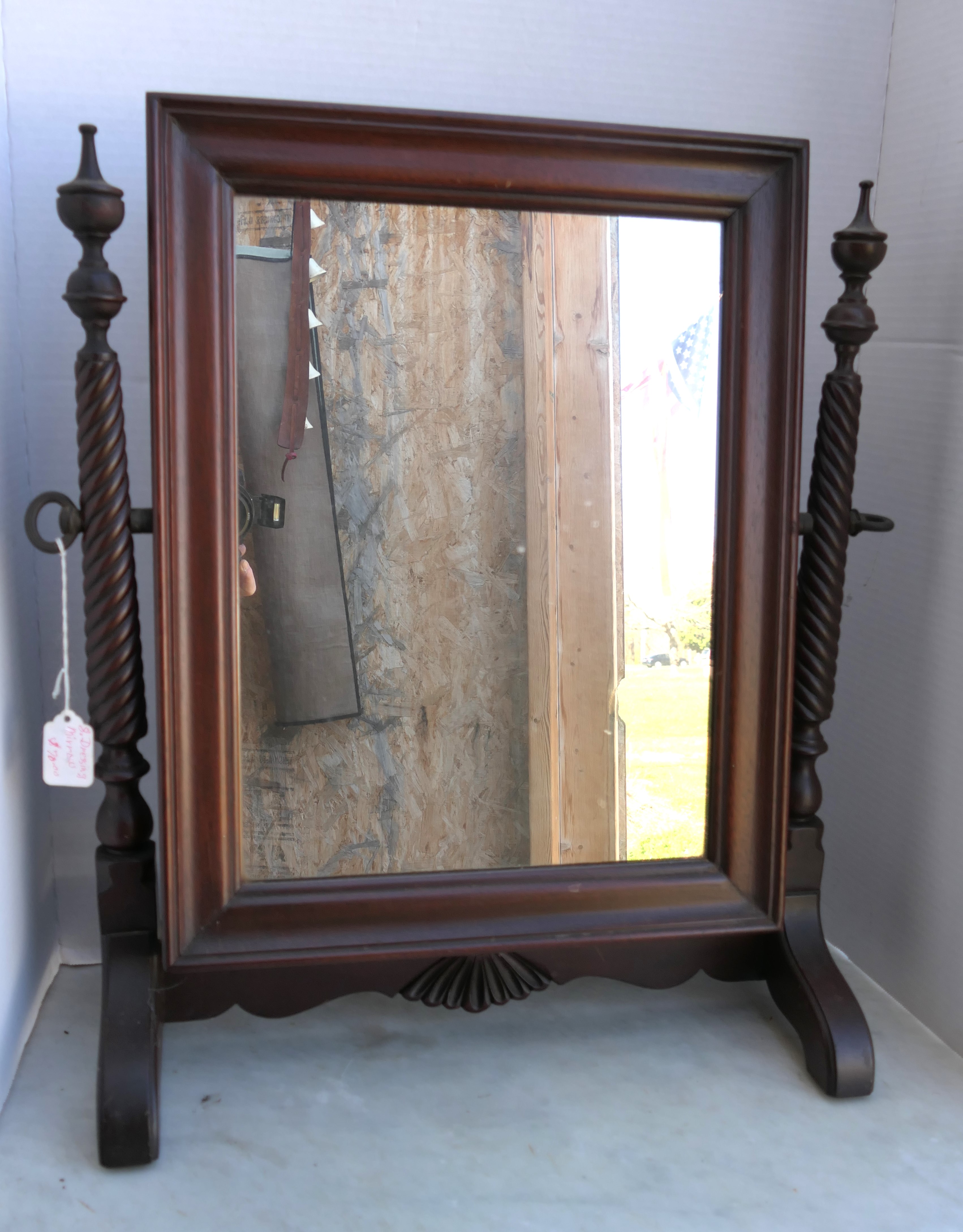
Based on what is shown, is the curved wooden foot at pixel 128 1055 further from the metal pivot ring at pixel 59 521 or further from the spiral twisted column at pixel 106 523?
the metal pivot ring at pixel 59 521

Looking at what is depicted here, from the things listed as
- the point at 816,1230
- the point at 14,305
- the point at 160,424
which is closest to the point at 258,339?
the point at 160,424

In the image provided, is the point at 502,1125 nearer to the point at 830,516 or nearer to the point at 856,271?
the point at 830,516

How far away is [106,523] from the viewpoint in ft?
2.77

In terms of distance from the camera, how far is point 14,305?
1.00 m

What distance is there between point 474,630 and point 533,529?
4.3 inches

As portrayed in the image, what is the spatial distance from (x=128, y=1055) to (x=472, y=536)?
0.54m

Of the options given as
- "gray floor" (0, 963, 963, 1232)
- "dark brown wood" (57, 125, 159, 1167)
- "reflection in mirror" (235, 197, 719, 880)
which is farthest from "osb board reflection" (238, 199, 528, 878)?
"gray floor" (0, 963, 963, 1232)

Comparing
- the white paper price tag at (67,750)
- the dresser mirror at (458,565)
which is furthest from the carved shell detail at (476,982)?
the white paper price tag at (67,750)

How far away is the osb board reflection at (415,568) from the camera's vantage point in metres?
0.89

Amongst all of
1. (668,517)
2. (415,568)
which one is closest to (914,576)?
(668,517)

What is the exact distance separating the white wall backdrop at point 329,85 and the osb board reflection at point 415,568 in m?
0.26

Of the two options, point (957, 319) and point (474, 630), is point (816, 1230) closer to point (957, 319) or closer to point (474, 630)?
point (474, 630)

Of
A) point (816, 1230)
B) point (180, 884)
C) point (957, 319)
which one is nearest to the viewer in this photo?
point (816, 1230)

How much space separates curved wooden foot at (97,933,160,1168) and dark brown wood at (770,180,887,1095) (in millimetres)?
603
